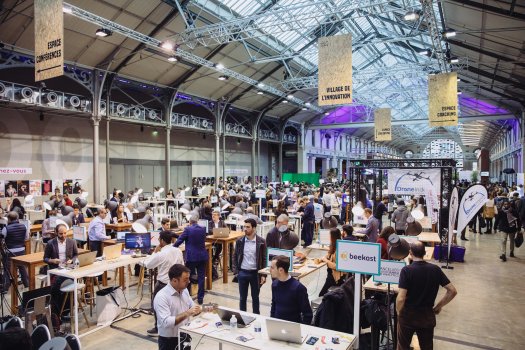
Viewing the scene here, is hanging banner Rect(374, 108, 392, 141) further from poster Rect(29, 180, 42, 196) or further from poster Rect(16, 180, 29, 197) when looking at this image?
poster Rect(16, 180, 29, 197)

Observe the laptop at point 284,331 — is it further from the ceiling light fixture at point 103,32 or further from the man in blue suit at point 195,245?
the ceiling light fixture at point 103,32

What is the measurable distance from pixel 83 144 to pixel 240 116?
12358mm

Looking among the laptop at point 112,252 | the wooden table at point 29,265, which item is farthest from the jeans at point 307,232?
the wooden table at point 29,265

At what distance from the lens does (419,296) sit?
12.6 feet

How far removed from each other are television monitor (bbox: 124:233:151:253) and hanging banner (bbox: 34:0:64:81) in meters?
3.25

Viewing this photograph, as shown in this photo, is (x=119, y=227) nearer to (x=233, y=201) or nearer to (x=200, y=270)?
(x=200, y=270)

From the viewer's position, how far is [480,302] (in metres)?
6.99

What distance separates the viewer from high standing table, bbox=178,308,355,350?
3.39m

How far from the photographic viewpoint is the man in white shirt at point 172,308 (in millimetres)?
3706

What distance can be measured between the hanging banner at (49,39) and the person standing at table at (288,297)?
562 cm

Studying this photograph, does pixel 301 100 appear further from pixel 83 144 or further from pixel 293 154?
pixel 83 144

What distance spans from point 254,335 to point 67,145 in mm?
16422

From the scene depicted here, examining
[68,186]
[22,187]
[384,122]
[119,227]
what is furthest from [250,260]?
[384,122]

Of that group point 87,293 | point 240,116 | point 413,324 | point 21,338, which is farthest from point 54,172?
point 413,324
